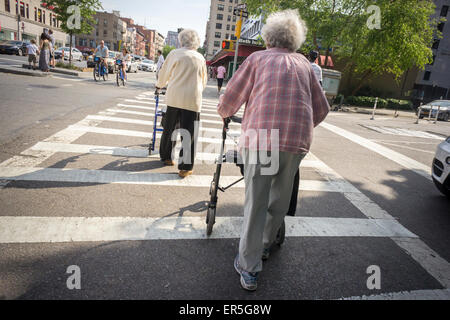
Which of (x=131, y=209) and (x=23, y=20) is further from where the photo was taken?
(x=23, y=20)

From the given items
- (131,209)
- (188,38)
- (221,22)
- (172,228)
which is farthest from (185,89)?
(221,22)

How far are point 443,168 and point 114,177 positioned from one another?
5042 mm

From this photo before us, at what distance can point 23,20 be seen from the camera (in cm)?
4597

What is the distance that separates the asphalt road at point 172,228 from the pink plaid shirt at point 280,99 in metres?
1.16

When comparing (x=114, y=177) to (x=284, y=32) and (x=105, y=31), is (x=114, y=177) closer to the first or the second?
(x=284, y=32)

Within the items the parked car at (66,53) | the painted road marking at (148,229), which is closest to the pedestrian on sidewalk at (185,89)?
the painted road marking at (148,229)

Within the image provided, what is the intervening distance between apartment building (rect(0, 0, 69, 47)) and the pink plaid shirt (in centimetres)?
4739

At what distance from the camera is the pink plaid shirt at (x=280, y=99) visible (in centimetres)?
205

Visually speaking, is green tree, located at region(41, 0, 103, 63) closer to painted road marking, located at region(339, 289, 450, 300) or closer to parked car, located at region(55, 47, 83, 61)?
parked car, located at region(55, 47, 83, 61)

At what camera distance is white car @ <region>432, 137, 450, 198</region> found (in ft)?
14.6

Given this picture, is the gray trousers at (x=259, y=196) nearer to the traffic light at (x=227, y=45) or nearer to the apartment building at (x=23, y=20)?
the traffic light at (x=227, y=45)
